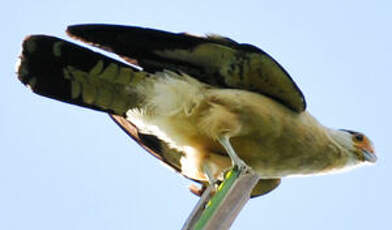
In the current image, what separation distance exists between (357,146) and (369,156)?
0.18 meters

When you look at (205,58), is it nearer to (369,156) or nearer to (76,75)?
(76,75)

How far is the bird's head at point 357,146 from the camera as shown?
7062mm

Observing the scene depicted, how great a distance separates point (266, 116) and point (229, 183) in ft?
5.81

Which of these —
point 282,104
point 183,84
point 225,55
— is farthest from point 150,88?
point 282,104

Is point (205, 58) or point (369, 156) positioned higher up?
point (369, 156)

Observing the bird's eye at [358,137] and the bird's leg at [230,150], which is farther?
the bird's eye at [358,137]

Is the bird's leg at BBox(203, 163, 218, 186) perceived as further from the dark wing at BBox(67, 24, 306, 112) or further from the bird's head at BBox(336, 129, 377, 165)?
the bird's head at BBox(336, 129, 377, 165)

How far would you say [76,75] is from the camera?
21.3 ft

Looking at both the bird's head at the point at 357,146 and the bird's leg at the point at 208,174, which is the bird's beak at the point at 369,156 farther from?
the bird's leg at the point at 208,174

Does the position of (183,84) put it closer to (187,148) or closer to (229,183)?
(187,148)

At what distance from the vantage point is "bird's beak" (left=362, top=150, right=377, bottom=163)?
23.7 ft

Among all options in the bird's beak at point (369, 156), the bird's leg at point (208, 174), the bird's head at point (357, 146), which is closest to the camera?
the bird's leg at point (208, 174)

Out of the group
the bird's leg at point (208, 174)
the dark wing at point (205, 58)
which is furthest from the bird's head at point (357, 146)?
the bird's leg at point (208, 174)

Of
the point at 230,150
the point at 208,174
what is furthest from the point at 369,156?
the point at 230,150
